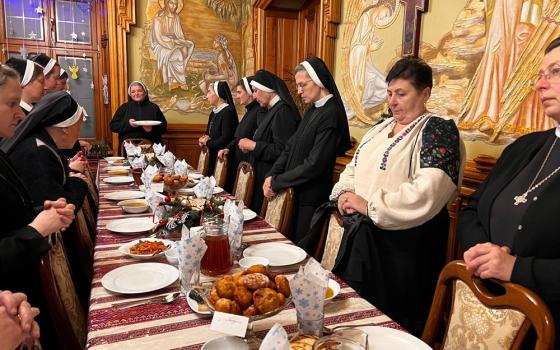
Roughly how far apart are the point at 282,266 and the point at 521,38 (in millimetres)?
1995

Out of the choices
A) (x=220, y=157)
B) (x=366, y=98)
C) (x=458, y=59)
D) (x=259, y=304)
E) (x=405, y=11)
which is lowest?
(x=220, y=157)

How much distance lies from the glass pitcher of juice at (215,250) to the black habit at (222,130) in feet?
13.1

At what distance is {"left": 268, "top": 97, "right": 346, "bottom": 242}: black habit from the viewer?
295 cm

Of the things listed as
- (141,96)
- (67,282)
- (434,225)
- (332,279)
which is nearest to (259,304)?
(332,279)

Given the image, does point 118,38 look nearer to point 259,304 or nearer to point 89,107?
point 89,107

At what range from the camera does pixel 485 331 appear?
122 cm

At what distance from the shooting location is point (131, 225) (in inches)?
85.4

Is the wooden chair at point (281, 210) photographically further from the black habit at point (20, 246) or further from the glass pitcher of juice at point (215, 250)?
the black habit at point (20, 246)

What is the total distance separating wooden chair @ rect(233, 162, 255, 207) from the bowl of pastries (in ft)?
6.77

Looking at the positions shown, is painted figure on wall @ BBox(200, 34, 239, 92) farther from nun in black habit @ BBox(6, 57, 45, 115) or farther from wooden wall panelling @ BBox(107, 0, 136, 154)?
nun in black habit @ BBox(6, 57, 45, 115)

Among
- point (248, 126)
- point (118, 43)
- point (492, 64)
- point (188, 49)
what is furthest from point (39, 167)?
point (188, 49)

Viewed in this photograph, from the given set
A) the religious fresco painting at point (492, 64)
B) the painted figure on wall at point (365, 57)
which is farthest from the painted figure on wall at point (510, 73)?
the painted figure on wall at point (365, 57)

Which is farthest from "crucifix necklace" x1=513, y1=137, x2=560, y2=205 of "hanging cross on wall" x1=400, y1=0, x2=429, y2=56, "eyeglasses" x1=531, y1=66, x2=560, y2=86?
"hanging cross on wall" x1=400, y1=0, x2=429, y2=56

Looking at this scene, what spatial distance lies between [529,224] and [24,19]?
7265 millimetres
